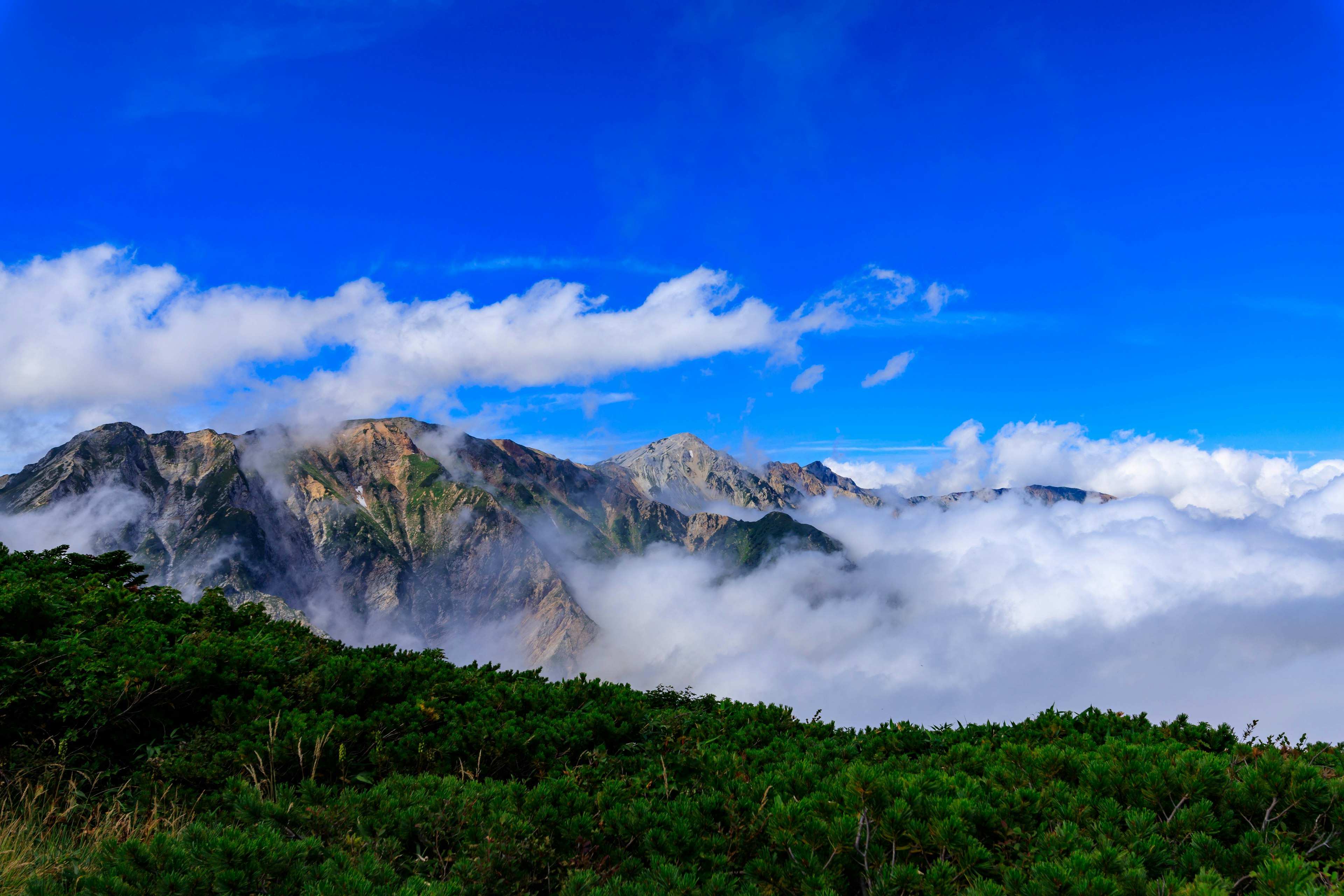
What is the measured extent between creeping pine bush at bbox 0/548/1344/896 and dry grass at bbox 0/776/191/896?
0.05 metres

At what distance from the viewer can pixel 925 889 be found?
5480 millimetres

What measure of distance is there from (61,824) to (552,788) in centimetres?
617

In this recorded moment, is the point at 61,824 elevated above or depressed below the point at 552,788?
below

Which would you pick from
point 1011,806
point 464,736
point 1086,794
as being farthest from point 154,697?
point 1086,794

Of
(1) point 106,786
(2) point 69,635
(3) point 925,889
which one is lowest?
(1) point 106,786

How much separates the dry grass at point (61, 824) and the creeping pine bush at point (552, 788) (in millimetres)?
53

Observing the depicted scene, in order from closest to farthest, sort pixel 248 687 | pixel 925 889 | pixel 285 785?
pixel 925 889
pixel 285 785
pixel 248 687

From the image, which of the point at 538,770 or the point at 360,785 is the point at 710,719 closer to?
the point at 538,770

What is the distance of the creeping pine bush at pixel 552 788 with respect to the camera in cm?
562

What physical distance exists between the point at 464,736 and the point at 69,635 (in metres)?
6.82

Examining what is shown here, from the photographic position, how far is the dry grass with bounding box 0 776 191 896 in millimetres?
6668

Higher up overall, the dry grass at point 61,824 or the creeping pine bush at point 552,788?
the creeping pine bush at point 552,788

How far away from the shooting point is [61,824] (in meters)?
8.18

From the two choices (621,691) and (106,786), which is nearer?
(106,786)
